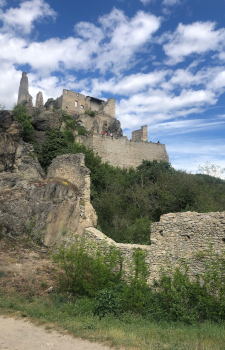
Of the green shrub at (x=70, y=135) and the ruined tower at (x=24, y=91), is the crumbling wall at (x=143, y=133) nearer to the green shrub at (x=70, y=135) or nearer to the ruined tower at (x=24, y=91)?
the green shrub at (x=70, y=135)

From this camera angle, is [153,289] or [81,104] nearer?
[153,289]

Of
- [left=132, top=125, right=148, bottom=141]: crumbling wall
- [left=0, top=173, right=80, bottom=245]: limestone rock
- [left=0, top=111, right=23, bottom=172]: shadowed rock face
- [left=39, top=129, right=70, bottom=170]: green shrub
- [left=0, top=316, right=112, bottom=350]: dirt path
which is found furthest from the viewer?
[left=132, top=125, right=148, bottom=141]: crumbling wall

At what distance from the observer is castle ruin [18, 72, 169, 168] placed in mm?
32375

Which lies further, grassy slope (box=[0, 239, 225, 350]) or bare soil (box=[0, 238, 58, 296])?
bare soil (box=[0, 238, 58, 296])

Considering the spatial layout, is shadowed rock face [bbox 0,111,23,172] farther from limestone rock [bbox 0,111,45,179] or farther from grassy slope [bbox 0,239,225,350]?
grassy slope [bbox 0,239,225,350]

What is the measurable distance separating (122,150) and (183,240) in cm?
2673

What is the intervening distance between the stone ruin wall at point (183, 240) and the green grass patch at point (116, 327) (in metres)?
2.18

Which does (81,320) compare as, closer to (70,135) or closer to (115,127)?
(70,135)

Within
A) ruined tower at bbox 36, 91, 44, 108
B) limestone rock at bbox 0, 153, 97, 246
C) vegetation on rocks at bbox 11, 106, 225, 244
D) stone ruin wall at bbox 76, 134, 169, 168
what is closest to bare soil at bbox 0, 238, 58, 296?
limestone rock at bbox 0, 153, 97, 246

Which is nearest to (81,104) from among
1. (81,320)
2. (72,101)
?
(72,101)

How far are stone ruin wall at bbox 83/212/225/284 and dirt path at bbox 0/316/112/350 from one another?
170 inches

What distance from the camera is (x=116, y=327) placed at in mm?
6520

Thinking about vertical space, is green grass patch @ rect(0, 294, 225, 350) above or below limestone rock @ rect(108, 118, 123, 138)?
below

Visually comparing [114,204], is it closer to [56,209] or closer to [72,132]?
[56,209]
